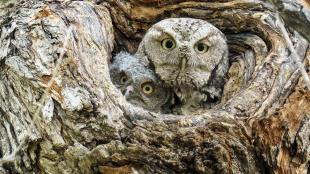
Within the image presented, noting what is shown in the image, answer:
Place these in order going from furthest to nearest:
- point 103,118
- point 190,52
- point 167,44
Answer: point 167,44, point 190,52, point 103,118

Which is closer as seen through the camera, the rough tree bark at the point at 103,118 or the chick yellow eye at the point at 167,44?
the rough tree bark at the point at 103,118

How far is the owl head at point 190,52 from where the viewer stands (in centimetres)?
342

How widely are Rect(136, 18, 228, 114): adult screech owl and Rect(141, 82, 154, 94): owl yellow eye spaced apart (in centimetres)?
8

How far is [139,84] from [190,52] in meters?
0.34

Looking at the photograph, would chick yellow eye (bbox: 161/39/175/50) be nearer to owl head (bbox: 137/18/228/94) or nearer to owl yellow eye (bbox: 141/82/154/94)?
owl head (bbox: 137/18/228/94)

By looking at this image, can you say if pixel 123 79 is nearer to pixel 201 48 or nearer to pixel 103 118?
pixel 201 48

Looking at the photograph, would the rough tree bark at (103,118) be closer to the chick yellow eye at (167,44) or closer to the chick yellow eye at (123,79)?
the chick yellow eye at (123,79)

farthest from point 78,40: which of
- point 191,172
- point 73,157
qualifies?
point 191,172

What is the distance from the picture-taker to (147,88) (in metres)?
3.46

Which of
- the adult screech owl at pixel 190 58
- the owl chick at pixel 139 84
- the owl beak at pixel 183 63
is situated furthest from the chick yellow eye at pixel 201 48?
the owl chick at pixel 139 84

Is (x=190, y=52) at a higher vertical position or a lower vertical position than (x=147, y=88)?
higher

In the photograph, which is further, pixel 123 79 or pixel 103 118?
pixel 123 79

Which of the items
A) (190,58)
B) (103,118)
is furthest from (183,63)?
(103,118)

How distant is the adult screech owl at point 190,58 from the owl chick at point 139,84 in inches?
2.3
